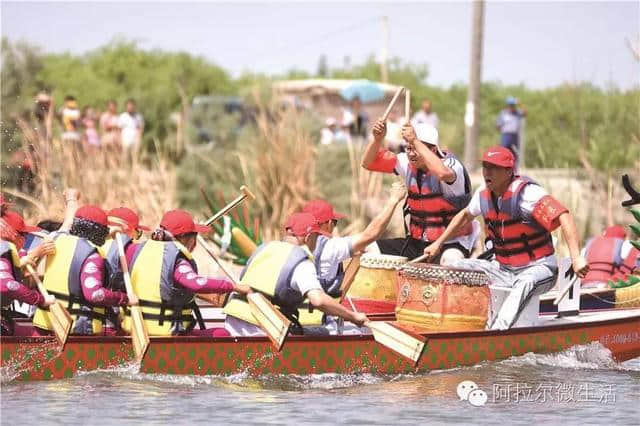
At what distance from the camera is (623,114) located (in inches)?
855

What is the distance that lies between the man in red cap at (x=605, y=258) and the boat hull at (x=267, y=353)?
271cm

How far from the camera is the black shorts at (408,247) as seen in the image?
12930 mm

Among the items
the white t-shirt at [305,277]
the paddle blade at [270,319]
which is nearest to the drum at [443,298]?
the white t-shirt at [305,277]

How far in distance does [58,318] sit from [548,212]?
4.07 metres

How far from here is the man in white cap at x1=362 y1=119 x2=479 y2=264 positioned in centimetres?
1277

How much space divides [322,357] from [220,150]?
11.1 m

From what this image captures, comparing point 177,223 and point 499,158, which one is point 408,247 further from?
point 177,223

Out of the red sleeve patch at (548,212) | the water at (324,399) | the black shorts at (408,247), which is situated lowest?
the water at (324,399)

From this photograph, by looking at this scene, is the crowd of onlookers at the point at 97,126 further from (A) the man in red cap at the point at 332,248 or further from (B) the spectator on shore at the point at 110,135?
(A) the man in red cap at the point at 332,248

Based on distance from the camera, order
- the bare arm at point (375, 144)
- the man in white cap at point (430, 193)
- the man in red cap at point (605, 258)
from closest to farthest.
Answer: the man in white cap at point (430, 193) → the bare arm at point (375, 144) → the man in red cap at point (605, 258)

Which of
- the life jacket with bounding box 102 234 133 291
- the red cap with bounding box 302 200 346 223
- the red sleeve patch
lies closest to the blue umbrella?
the red sleeve patch

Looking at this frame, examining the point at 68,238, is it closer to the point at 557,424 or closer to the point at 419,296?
the point at 419,296

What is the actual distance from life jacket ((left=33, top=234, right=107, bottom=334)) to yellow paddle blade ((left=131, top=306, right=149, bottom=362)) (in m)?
0.43

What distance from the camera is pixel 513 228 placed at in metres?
12.1
